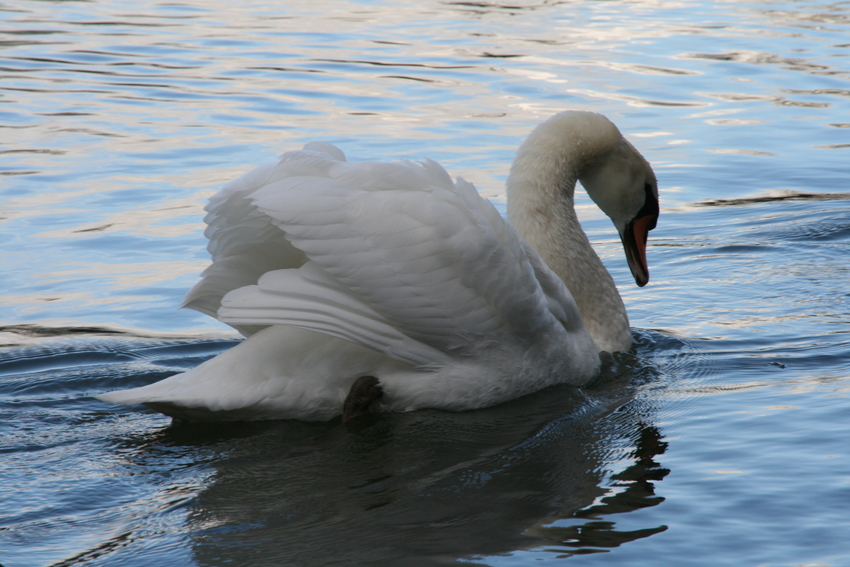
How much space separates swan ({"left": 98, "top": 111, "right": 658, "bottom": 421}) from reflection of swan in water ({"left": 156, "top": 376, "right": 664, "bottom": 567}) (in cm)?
15

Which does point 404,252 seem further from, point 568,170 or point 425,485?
point 568,170

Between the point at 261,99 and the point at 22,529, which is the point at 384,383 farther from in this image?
the point at 261,99

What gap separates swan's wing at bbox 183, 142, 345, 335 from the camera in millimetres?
4594

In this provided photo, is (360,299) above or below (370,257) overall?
below

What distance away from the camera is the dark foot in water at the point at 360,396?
479 centimetres

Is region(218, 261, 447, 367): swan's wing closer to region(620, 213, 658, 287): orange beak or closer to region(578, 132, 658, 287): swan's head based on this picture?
region(578, 132, 658, 287): swan's head

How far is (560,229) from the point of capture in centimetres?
602

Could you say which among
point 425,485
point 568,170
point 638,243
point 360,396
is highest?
point 568,170

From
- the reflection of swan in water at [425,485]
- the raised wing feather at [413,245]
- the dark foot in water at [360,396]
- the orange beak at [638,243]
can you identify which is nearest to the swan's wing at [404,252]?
the raised wing feather at [413,245]

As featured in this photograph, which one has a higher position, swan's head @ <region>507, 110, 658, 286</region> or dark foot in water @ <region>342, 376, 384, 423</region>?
swan's head @ <region>507, 110, 658, 286</region>

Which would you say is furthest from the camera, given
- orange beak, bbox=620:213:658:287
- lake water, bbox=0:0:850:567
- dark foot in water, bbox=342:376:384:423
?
orange beak, bbox=620:213:658:287

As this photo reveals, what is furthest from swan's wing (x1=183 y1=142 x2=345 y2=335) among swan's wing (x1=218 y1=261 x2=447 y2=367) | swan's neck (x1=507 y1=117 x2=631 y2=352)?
swan's neck (x1=507 y1=117 x2=631 y2=352)

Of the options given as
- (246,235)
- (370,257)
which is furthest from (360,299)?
(246,235)

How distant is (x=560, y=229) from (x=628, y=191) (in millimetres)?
535
